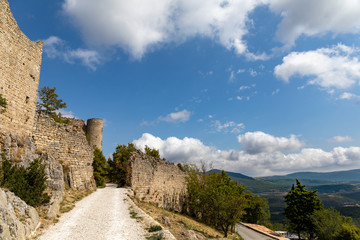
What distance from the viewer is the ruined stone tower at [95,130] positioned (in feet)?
135

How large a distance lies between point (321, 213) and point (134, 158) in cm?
2988

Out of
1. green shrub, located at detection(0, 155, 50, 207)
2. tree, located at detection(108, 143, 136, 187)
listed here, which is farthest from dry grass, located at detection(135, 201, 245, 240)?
tree, located at detection(108, 143, 136, 187)

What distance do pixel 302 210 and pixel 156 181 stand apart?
27.3 m

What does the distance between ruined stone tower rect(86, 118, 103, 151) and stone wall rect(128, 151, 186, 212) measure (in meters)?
20.3

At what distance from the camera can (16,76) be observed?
1248 centimetres

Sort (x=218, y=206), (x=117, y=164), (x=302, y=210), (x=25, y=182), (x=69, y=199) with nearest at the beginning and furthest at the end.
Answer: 1. (x=25, y=182)
2. (x=69, y=199)
3. (x=218, y=206)
4. (x=117, y=164)
5. (x=302, y=210)

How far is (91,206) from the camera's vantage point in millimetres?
11672

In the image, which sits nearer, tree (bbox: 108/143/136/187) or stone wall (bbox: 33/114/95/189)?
stone wall (bbox: 33/114/95/189)

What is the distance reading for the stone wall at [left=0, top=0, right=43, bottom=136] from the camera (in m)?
11.6

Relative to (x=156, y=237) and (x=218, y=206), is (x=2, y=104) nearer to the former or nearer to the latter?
(x=156, y=237)

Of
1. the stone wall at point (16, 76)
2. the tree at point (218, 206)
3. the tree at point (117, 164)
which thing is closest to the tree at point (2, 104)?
the stone wall at point (16, 76)

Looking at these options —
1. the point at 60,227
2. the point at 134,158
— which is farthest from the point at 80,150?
the point at 60,227

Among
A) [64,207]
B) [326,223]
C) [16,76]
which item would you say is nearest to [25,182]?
[64,207]

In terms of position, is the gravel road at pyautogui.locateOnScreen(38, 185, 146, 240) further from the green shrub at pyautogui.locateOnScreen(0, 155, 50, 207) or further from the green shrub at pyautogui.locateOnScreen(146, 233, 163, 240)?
the green shrub at pyautogui.locateOnScreen(0, 155, 50, 207)
